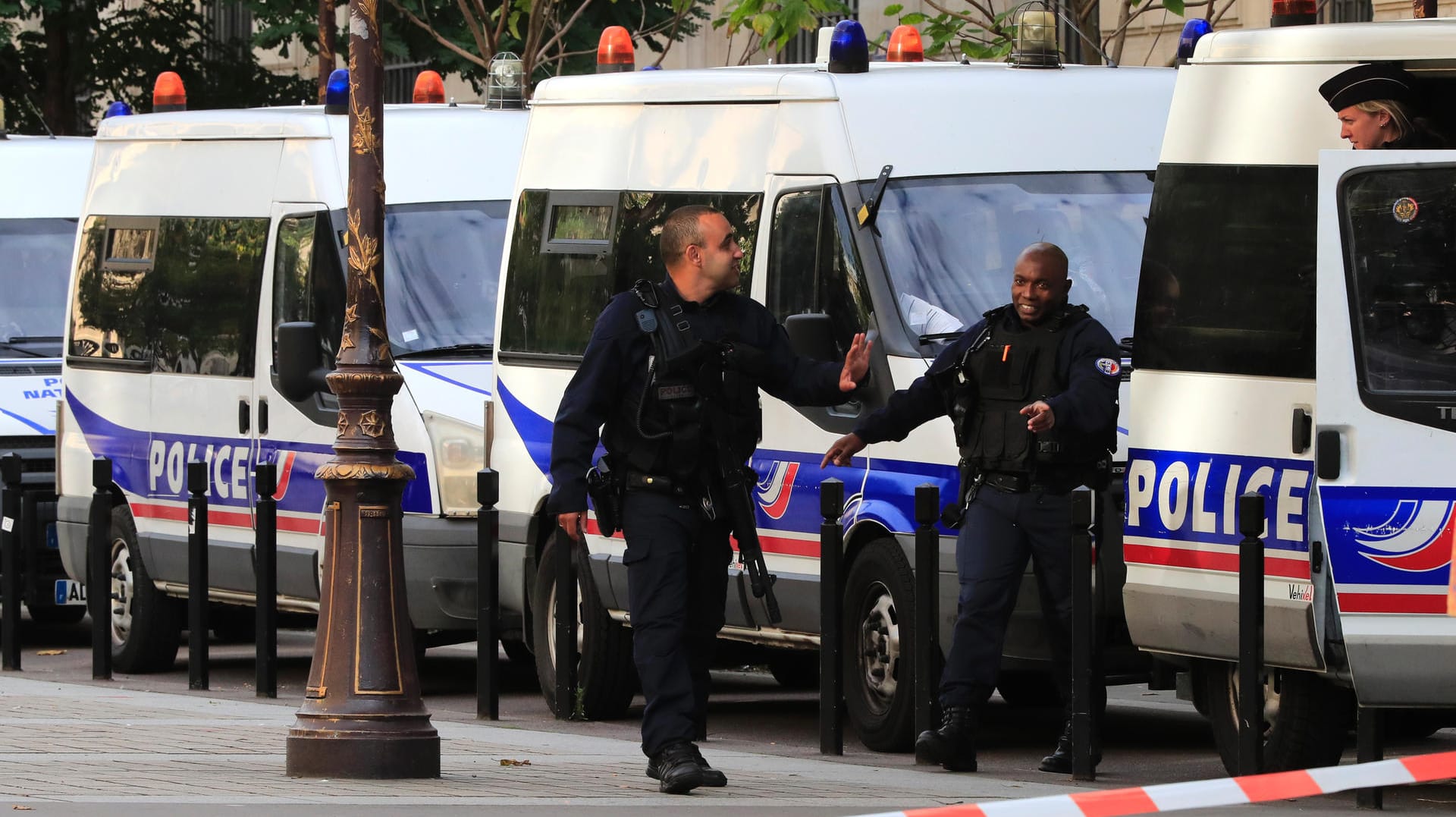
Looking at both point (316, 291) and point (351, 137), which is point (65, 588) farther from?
point (351, 137)

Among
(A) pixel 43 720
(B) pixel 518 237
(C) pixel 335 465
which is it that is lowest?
(A) pixel 43 720

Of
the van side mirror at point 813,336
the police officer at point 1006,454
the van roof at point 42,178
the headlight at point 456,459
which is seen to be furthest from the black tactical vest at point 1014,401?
the van roof at point 42,178

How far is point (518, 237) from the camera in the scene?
1321cm

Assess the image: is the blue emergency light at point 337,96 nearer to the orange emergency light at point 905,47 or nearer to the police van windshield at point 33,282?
the orange emergency light at point 905,47

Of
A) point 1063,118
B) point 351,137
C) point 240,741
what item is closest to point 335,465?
point 351,137

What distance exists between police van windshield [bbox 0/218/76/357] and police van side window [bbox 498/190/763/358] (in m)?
4.88

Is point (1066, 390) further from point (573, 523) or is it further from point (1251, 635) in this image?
point (573, 523)

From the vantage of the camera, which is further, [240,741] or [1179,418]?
[240,741]

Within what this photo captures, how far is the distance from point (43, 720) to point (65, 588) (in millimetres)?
5209

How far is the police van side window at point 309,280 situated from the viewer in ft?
45.5

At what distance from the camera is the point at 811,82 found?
1131 centimetres

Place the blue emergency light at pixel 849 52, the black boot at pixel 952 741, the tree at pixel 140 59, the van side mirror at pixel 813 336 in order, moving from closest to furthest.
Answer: the black boot at pixel 952 741
the van side mirror at pixel 813 336
the blue emergency light at pixel 849 52
the tree at pixel 140 59

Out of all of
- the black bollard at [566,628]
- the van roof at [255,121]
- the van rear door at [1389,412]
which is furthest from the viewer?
the van roof at [255,121]

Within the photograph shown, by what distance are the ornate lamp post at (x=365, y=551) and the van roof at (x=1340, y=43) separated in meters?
2.70
